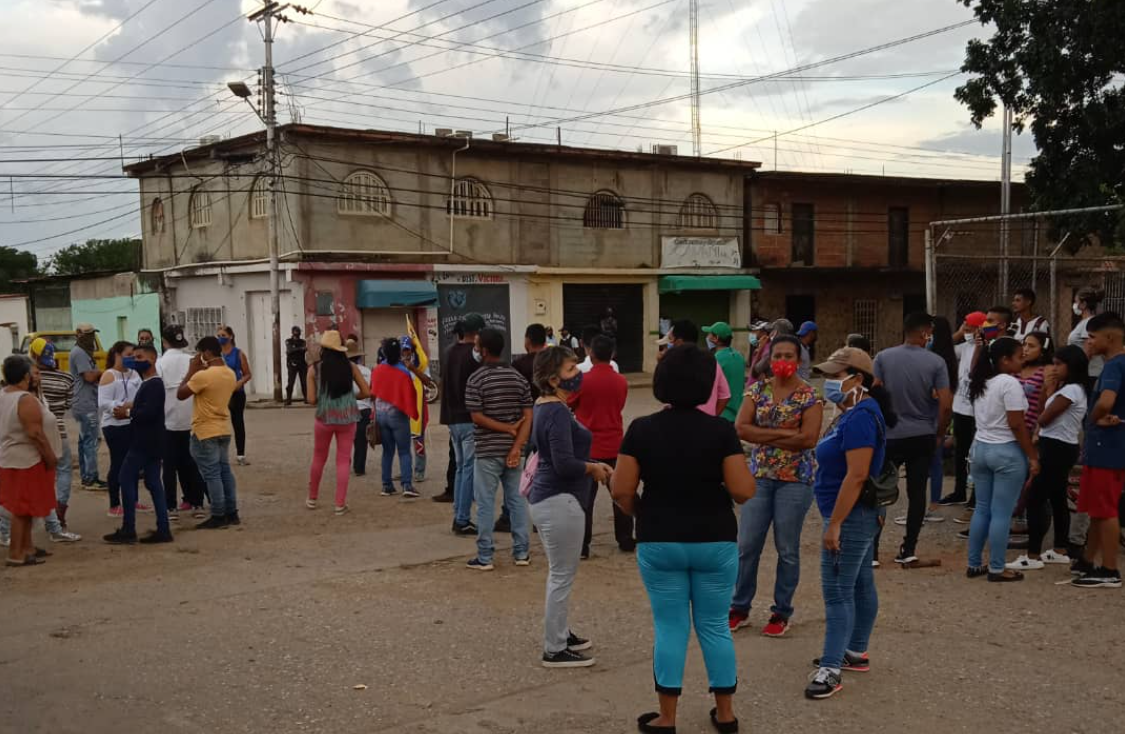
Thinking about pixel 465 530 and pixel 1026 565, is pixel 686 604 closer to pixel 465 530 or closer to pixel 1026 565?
pixel 1026 565

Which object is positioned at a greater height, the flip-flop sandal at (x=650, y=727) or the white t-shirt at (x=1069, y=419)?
the white t-shirt at (x=1069, y=419)

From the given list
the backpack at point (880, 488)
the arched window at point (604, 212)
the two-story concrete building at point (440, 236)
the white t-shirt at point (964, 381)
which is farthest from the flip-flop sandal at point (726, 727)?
the arched window at point (604, 212)

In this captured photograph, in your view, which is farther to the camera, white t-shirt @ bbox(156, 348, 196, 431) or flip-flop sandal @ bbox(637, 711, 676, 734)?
white t-shirt @ bbox(156, 348, 196, 431)

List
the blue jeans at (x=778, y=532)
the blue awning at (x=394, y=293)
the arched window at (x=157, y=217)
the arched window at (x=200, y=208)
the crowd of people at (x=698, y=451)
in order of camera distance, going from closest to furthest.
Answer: the crowd of people at (x=698, y=451) → the blue jeans at (x=778, y=532) → the blue awning at (x=394, y=293) → the arched window at (x=200, y=208) → the arched window at (x=157, y=217)

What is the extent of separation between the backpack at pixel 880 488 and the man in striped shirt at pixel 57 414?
7068mm

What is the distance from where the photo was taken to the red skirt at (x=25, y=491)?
313 inches

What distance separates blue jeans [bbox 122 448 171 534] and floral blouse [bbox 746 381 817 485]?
5.50 metres

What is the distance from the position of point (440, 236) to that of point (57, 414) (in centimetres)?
1915

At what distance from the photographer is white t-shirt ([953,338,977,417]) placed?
9211 mm

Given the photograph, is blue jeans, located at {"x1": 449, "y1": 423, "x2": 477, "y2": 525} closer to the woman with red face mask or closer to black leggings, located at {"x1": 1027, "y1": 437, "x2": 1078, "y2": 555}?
the woman with red face mask

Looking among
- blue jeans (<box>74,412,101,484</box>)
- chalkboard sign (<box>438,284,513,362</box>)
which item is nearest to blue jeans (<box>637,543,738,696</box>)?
blue jeans (<box>74,412,101,484</box>)

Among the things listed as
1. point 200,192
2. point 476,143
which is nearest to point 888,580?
point 476,143

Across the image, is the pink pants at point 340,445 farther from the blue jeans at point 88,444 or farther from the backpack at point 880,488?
the backpack at point 880,488

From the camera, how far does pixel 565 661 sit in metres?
5.57
